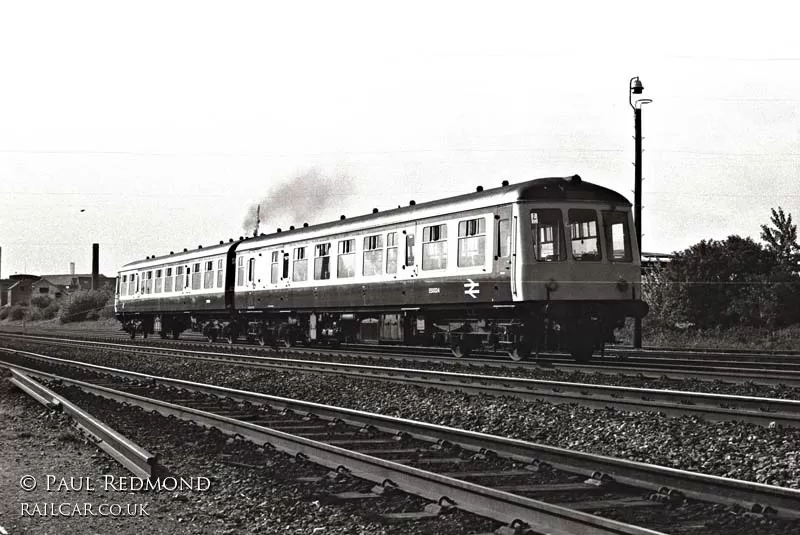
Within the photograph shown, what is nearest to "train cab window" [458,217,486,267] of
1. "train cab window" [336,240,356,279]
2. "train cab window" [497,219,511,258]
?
"train cab window" [497,219,511,258]

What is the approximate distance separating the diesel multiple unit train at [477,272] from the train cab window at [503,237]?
0.09 feet

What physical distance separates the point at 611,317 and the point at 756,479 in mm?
10486

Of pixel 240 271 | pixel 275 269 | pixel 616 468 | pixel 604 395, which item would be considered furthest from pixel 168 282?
pixel 616 468

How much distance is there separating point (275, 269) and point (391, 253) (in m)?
7.25

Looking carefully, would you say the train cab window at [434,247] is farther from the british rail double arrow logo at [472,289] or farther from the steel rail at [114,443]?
the steel rail at [114,443]

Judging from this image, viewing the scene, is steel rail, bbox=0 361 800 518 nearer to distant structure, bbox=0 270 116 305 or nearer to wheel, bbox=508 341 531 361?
wheel, bbox=508 341 531 361

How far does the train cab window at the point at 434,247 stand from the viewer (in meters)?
19.4

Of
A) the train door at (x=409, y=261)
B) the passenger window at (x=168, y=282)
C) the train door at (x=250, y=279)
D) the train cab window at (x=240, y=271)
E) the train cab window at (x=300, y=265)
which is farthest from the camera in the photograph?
the passenger window at (x=168, y=282)

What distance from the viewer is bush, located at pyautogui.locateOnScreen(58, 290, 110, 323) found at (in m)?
77.6

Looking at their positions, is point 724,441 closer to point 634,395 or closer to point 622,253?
point 634,395

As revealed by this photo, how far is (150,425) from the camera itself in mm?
11594

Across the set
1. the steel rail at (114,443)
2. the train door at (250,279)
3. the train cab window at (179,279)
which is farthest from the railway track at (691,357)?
the train cab window at (179,279)

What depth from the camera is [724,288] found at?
1638 inches

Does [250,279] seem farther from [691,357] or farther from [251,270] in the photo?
[691,357]
